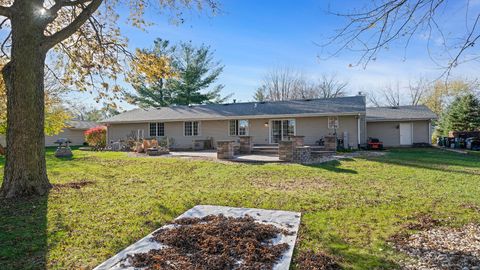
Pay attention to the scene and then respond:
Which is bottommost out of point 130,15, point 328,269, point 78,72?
point 328,269

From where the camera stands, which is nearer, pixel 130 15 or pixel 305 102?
pixel 130 15

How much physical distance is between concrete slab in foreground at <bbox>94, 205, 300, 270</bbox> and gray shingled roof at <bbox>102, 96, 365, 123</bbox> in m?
12.7

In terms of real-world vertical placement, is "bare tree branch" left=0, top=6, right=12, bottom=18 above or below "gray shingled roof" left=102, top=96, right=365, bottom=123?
above

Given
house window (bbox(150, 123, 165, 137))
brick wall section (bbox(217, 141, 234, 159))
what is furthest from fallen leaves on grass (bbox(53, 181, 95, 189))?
house window (bbox(150, 123, 165, 137))

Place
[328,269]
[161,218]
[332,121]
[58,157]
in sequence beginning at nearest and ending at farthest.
Result: [328,269]
[161,218]
[58,157]
[332,121]

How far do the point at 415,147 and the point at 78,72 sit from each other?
19.9 meters

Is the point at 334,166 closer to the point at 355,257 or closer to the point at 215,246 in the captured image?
the point at 355,257

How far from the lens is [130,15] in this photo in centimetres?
884

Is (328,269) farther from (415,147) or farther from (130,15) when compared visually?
(415,147)

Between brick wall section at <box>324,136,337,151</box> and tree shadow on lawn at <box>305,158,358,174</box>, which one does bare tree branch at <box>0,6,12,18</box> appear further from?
brick wall section at <box>324,136,337,151</box>

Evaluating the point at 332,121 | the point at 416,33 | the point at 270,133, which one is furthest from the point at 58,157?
the point at 416,33

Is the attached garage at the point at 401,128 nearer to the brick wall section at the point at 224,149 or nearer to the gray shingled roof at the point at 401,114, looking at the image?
the gray shingled roof at the point at 401,114

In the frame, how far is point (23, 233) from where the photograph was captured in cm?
398

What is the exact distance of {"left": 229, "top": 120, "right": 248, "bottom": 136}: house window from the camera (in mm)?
18875
